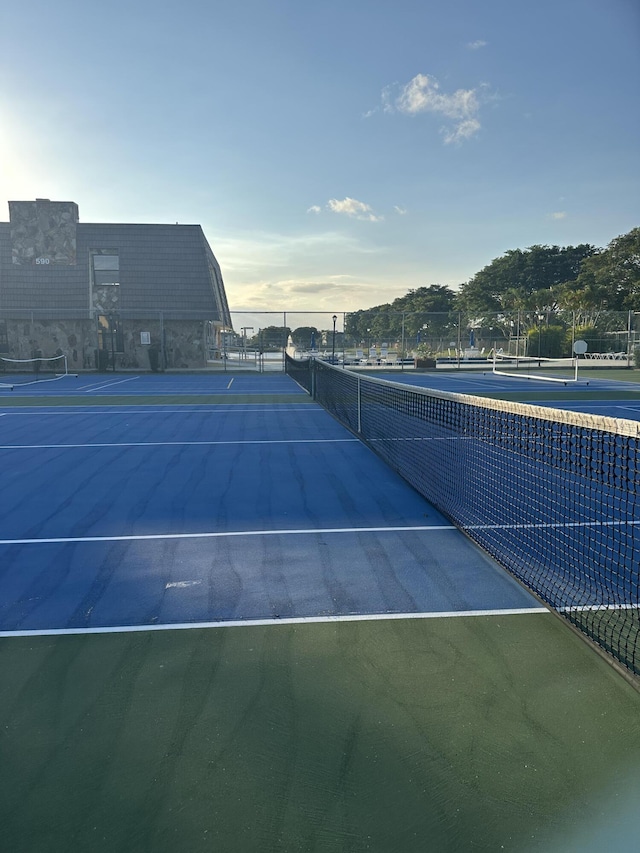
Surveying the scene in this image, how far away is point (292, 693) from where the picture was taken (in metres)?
3.04

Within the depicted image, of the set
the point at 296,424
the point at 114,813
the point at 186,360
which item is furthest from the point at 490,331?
the point at 114,813

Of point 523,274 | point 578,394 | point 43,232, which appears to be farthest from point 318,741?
point 523,274

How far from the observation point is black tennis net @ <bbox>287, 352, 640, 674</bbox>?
3896mm

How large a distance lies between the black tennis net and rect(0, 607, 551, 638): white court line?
1.51 feet

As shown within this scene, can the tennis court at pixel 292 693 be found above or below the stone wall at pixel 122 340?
below

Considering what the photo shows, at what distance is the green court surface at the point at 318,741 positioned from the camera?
2209 mm

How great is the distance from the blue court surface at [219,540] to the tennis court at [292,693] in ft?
0.09

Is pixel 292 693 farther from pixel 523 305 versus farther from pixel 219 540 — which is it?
pixel 523 305

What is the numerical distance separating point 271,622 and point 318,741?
1.19 metres

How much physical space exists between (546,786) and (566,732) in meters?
0.40

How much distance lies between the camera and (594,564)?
189 inches

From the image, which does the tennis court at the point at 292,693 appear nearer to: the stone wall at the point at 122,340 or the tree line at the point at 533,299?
the stone wall at the point at 122,340

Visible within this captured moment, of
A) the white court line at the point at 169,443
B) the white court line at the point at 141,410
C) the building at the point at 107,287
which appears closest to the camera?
the white court line at the point at 169,443

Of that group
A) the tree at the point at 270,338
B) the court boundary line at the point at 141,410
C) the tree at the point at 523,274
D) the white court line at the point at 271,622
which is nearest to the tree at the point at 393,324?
the tree at the point at 270,338
